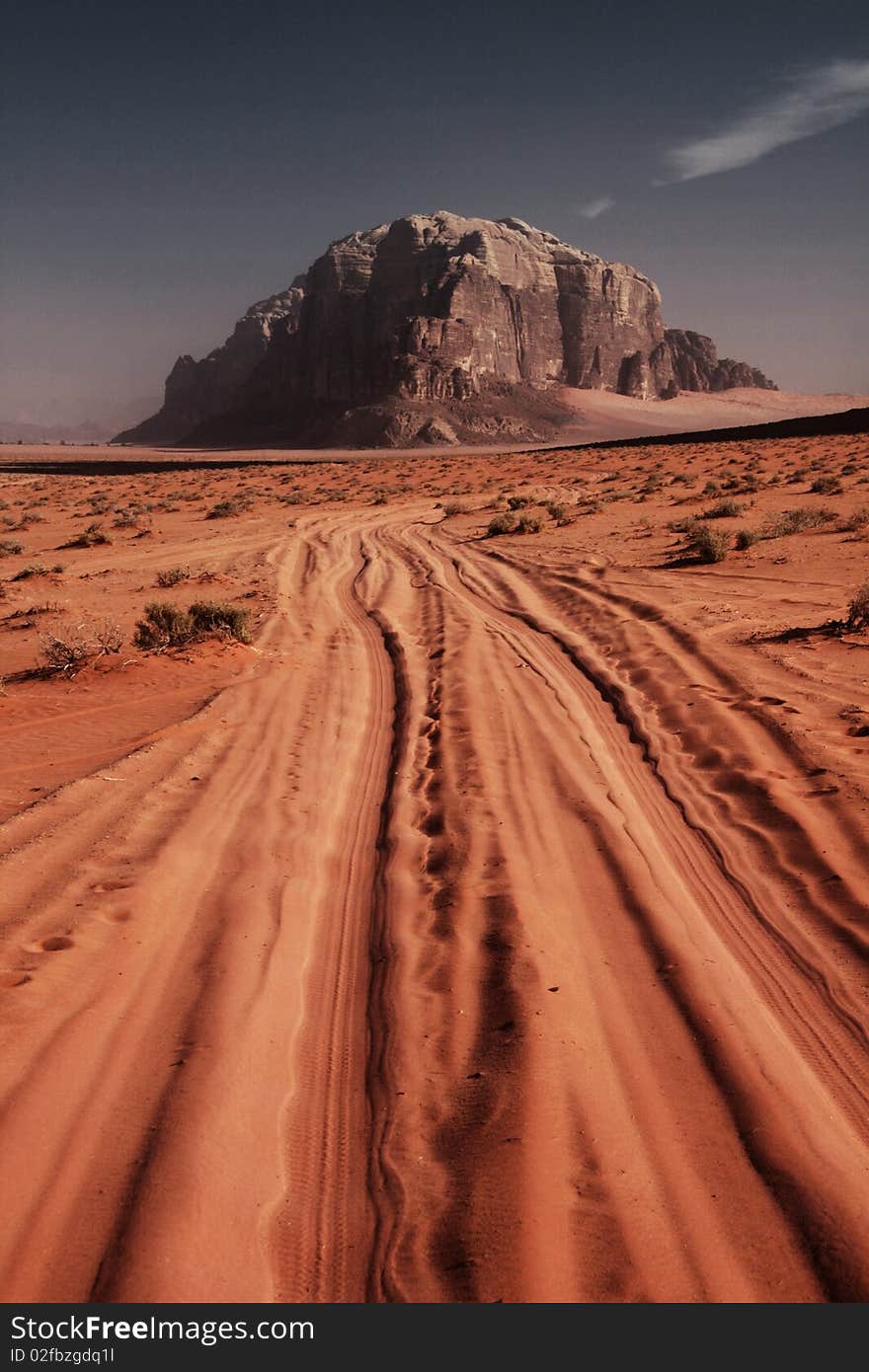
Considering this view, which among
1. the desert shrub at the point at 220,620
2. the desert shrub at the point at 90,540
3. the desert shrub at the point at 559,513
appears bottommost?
the desert shrub at the point at 220,620

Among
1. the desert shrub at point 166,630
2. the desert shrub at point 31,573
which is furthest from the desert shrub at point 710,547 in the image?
Answer: the desert shrub at point 31,573

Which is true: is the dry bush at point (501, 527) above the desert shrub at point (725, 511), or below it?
below

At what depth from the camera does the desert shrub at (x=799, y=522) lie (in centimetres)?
1653

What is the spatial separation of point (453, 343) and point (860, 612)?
11353 centimetres

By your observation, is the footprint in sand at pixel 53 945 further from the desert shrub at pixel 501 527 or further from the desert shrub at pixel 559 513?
the desert shrub at pixel 559 513

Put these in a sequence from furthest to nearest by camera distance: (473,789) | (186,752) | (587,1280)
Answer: (186,752), (473,789), (587,1280)

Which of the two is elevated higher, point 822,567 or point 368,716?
point 822,567

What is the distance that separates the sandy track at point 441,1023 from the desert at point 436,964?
2 centimetres

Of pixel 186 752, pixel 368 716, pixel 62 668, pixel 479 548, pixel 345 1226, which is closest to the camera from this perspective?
pixel 345 1226

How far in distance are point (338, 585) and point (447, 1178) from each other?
12.5 meters

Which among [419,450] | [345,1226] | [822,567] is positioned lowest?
[345,1226]

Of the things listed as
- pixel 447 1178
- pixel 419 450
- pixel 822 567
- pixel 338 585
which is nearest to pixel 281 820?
pixel 447 1178
